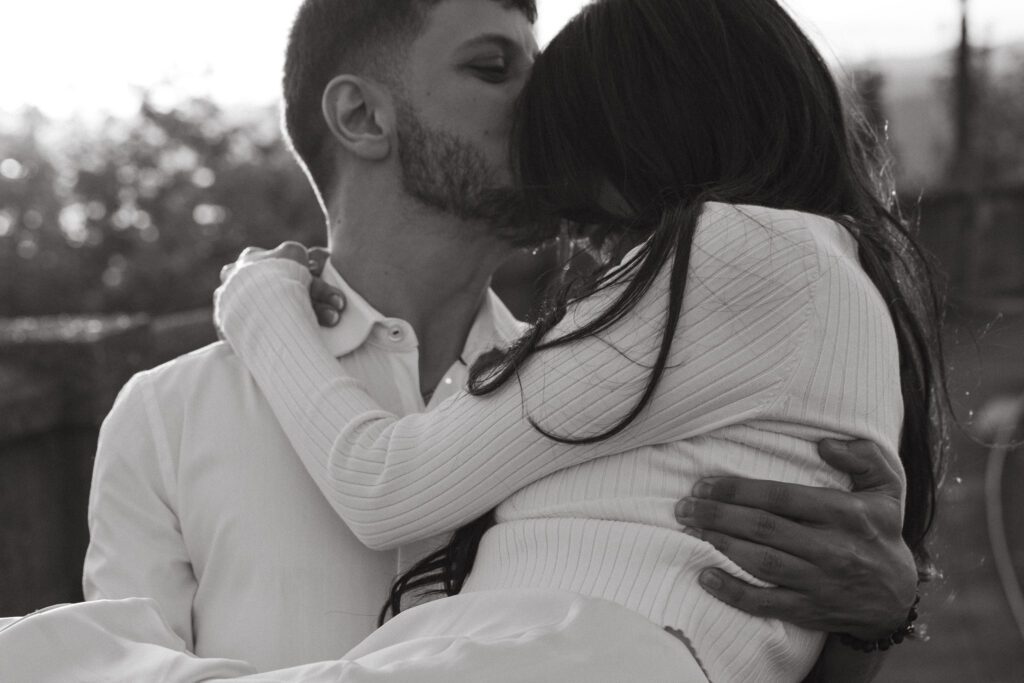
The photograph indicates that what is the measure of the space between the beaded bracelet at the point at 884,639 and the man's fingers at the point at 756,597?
0.30m

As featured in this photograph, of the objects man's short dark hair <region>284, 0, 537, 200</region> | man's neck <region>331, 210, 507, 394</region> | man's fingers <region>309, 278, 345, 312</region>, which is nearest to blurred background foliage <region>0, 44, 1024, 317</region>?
man's short dark hair <region>284, 0, 537, 200</region>

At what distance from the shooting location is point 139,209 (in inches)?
375

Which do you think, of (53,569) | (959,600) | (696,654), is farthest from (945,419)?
(959,600)

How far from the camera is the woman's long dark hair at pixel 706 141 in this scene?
2008 mm

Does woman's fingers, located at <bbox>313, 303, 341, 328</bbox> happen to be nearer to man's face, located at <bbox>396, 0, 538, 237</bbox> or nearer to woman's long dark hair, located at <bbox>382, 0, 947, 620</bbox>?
man's face, located at <bbox>396, 0, 538, 237</bbox>

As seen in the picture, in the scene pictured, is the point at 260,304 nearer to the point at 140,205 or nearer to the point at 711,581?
the point at 711,581

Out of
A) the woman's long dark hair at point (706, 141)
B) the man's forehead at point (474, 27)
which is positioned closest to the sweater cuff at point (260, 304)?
the woman's long dark hair at point (706, 141)

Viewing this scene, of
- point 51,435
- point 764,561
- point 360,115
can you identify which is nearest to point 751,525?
point 764,561

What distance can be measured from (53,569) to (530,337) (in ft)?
9.30

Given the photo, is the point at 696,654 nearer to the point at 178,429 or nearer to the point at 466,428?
the point at 466,428

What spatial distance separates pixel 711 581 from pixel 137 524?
109 cm

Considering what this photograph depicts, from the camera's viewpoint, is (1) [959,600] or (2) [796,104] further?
(1) [959,600]

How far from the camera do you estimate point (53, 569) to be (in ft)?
13.4

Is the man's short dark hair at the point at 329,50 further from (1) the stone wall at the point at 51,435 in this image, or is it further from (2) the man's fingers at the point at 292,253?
(1) the stone wall at the point at 51,435
